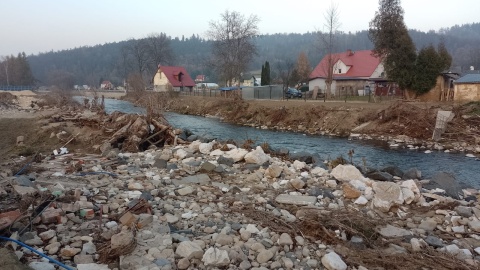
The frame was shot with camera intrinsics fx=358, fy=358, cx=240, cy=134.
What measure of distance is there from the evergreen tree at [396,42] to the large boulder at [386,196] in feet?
76.9

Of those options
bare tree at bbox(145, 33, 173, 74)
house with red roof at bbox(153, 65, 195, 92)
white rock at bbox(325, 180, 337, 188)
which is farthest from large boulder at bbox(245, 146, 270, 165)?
bare tree at bbox(145, 33, 173, 74)

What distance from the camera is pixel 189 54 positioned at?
476 ft

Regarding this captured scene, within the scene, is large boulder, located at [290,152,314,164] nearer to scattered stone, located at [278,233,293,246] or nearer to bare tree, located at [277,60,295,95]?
scattered stone, located at [278,233,293,246]

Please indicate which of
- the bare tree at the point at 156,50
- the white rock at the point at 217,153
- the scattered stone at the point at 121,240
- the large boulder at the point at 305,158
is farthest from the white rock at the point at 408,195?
the bare tree at the point at 156,50

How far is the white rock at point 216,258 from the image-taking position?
4625 mm

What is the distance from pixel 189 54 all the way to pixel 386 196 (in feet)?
472

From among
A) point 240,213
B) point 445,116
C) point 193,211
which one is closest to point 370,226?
point 240,213

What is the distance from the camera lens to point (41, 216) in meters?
5.34

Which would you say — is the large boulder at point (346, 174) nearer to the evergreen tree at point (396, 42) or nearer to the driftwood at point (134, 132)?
the driftwood at point (134, 132)

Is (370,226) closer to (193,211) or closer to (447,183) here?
(193,211)

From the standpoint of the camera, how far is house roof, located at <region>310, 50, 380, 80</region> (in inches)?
1690

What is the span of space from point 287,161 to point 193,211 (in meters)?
5.13

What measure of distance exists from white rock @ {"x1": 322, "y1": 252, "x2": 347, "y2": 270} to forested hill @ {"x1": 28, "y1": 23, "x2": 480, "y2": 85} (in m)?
101

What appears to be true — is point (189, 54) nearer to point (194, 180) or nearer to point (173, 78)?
point (173, 78)
